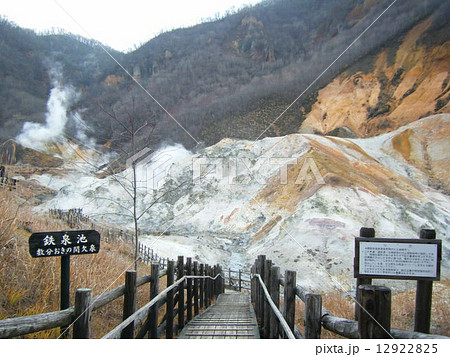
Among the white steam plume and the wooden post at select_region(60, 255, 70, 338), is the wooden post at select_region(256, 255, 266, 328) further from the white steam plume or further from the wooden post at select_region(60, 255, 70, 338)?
the white steam plume

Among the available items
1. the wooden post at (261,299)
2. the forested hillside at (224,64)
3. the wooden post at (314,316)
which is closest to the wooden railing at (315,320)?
the wooden post at (314,316)

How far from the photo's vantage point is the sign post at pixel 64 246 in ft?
9.27

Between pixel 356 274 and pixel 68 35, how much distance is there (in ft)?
397

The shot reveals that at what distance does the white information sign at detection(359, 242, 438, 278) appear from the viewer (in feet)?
9.87

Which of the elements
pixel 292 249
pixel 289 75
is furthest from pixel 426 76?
pixel 292 249

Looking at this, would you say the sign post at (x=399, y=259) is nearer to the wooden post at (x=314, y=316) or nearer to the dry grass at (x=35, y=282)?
the wooden post at (x=314, y=316)

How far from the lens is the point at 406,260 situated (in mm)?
3020

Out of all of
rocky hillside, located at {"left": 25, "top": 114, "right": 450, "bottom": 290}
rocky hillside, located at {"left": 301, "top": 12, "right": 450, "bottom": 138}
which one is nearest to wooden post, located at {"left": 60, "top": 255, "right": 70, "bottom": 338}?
rocky hillside, located at {"left": 25, "top": 114, "right": 450, "bottom": 290}

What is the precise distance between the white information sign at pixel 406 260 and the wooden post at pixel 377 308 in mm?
1327

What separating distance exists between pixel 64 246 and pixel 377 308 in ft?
7.94

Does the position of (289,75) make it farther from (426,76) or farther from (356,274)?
(356,274)

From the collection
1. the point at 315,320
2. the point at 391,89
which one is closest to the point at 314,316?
the point at 315,320

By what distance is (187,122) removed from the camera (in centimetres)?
5538

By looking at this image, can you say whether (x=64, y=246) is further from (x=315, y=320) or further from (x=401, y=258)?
(x=401, y=258)
